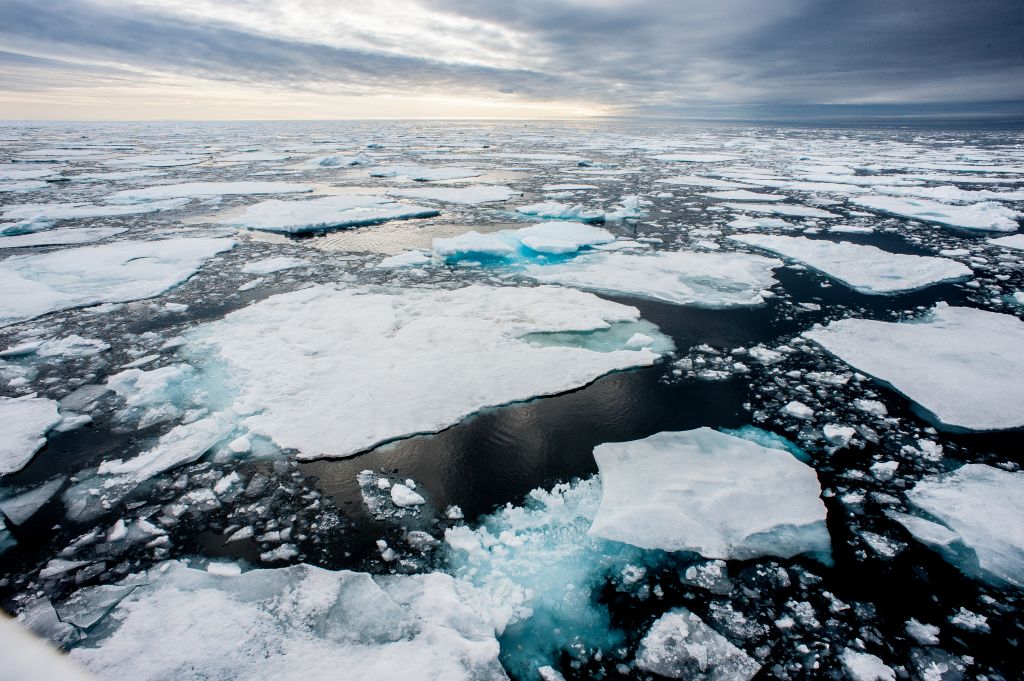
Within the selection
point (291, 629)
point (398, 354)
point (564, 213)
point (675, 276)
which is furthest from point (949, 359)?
point (564, 213)

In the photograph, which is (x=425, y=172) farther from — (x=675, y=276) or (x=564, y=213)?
(x=675, y=276)

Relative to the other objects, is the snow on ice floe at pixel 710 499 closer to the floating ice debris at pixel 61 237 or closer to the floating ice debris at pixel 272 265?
the floating ice debris at pixel 272 265

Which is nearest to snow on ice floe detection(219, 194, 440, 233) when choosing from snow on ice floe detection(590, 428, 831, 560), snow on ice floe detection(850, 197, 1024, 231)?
snow on ice floe detection(590, 428, 831, 560)

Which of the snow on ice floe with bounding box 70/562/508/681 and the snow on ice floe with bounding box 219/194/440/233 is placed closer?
the snow on ice floe with bounding box 70/562/508/681

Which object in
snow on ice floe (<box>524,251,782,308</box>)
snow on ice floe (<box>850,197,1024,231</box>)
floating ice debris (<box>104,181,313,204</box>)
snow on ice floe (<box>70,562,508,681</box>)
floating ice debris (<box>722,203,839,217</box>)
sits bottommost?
snow on ice floe (<box>70,562,508,681</box>)

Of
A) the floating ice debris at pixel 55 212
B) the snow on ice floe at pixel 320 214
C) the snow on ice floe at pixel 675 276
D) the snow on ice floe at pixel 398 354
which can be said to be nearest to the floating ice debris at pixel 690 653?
the snow on ice floe at pixel 398 354

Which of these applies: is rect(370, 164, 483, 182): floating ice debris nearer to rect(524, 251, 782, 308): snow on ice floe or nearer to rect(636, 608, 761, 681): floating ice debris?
rect(524, 251, 782, 308): snow on ice floe
